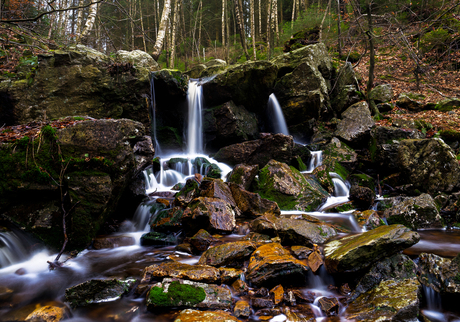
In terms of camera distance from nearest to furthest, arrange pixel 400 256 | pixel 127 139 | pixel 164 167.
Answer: pixel 400 256
pixel 127 139
pixel 164 167

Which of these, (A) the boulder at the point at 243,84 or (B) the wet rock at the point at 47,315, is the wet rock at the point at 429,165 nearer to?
(A) the boulder at the point at 243,84

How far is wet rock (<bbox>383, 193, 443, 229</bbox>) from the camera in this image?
18.6ft

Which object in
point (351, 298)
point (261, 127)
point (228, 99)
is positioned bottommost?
point (351, 298)

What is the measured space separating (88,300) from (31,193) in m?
2.35

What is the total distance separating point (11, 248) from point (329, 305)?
5.03 metres

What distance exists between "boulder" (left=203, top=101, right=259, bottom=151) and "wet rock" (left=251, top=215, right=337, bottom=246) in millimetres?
6160

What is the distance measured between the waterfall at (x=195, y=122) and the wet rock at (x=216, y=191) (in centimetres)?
487

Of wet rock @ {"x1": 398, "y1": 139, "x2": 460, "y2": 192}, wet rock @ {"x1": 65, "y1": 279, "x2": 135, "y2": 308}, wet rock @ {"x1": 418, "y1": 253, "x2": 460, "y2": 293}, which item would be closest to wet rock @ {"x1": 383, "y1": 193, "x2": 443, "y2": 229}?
wet rock @ {"x1": 398, "y1": 139, "x2": 460, "y2": 192}

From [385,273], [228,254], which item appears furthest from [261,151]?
[385,273]

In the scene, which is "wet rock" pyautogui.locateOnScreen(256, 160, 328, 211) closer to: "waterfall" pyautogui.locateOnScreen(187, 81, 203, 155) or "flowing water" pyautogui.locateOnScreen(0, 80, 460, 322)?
"flowing water" pyautogui.locateOnScreen(0, 80, 460, 322)

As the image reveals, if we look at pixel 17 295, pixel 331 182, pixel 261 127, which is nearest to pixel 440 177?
pixel 331 182

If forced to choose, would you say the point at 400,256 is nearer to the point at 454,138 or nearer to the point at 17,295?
the point at 17,295

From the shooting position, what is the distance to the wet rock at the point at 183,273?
137 inches

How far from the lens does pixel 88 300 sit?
3273mm
